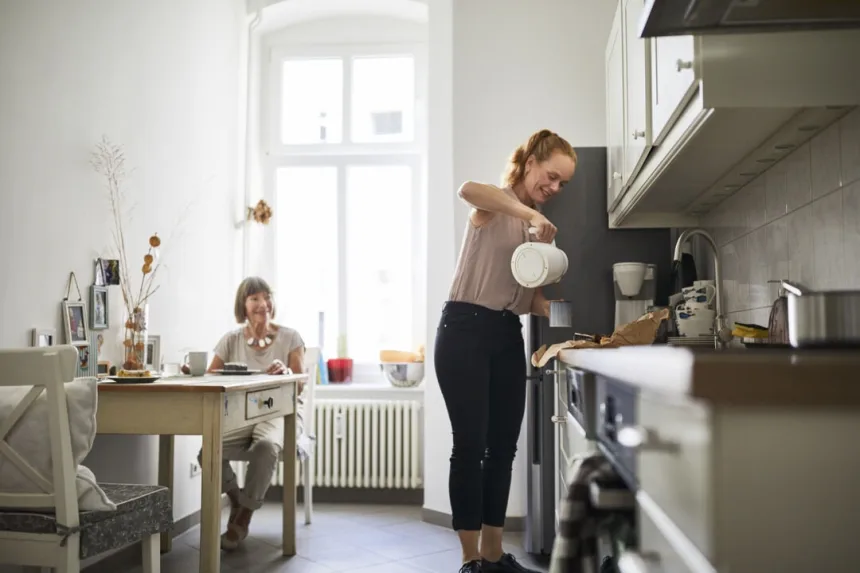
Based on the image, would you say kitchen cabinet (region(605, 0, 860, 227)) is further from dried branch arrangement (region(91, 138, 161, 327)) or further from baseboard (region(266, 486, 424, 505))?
baseboard (region(266, 486, 424, 505))

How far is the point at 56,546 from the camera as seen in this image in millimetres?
1844

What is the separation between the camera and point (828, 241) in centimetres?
162

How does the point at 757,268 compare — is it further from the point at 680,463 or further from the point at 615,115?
the point at 680,463

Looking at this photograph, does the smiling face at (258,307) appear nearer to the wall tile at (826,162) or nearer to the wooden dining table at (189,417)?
the wooden dining table at (189,417)

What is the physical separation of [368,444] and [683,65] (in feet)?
10.1

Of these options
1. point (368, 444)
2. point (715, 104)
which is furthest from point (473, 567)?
point (368, 444)

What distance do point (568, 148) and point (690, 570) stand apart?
73.9 inches

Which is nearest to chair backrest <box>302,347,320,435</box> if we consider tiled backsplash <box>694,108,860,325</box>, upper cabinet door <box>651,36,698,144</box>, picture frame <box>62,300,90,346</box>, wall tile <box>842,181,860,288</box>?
picture frame <box>62,300,90,346</box>

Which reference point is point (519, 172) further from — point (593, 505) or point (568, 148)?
point (593, 505)

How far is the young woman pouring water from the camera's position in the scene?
2254 millimetres

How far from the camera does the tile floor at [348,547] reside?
3021mm

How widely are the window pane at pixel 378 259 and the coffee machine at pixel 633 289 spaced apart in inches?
74.1

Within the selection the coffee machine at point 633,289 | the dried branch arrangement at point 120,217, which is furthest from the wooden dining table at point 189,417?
the coffee machine at point 633,289

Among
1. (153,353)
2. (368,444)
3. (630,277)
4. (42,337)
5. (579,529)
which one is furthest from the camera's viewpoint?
(368,444)
